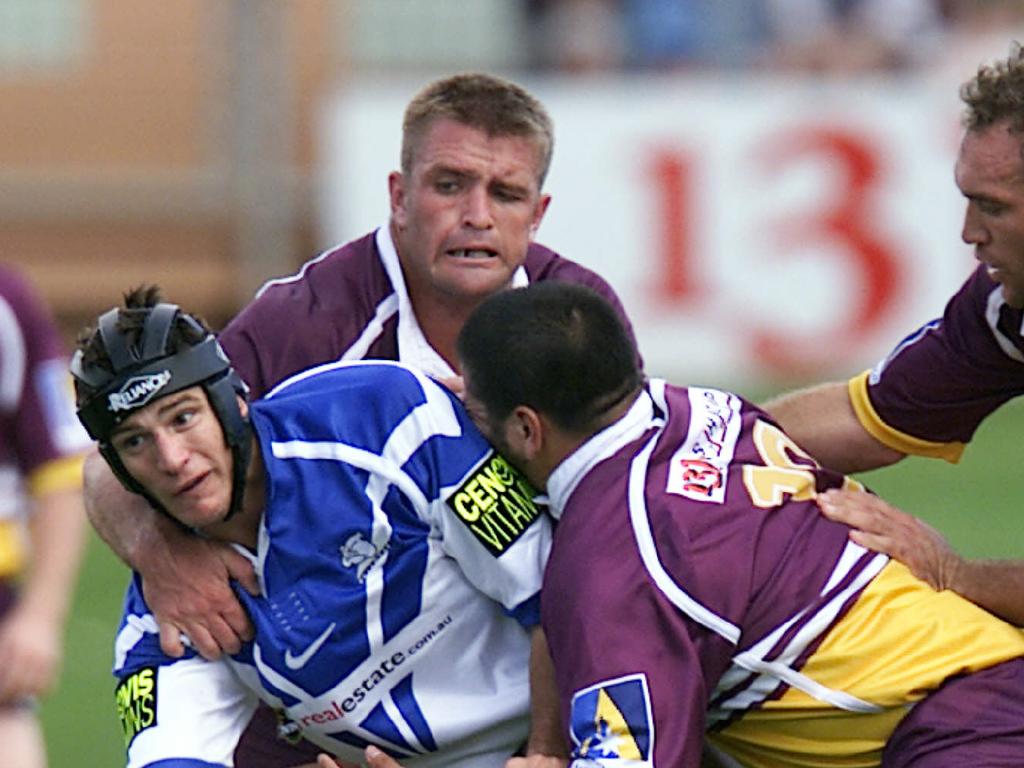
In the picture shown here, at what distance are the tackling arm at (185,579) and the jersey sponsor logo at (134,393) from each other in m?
0.43

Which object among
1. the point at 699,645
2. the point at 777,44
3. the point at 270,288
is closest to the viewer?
the point at 699,645

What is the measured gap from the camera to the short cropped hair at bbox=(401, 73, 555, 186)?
5648 millimetres

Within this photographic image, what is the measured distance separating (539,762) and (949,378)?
1734mm

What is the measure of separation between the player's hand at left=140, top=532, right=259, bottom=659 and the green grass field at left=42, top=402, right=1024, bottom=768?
346cm

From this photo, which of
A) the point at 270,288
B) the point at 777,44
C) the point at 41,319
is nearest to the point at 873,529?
the point at 270,288

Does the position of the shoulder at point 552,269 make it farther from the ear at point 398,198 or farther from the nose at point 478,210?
the ear at point 398,198

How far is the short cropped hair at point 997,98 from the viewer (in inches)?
201

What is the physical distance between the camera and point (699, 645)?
4531 mm

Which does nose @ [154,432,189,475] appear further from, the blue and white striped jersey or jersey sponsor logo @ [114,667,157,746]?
jersey sponsor logo @ [114,667,157,746]

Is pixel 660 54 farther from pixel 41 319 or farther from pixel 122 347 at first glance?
pixel 122 347

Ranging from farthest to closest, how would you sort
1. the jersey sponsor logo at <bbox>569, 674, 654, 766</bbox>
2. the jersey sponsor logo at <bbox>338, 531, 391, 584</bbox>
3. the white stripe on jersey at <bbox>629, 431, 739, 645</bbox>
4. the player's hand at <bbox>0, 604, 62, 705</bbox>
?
1. the player's hand at <bbox>0, 604, 62, 705</bbox>
2. the jersey sponsor logo at <bbox>338, 531, 391, 584</bbox>
3. the white stripe on jersey at <bbox>629, 431, 739, 645</bbox>
4. the jersey sponsor logo at <bbox>569, 674, 654, 766</bbox>

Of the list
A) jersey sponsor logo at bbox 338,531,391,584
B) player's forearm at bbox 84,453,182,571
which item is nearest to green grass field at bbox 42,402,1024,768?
player's forearm at bbox 84,453,182,571

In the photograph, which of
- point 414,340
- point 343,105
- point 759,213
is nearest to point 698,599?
point 414,340

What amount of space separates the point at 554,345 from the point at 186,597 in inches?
40.1
